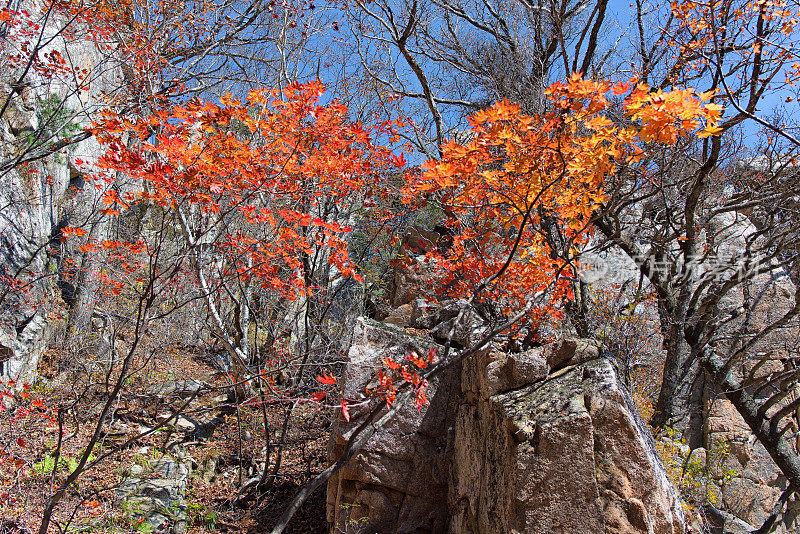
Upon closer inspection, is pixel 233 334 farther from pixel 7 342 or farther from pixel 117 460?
pixel 7 342

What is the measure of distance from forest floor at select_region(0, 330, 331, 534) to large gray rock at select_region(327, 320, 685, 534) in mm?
1217

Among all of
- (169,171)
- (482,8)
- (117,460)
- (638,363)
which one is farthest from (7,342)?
(482,8)

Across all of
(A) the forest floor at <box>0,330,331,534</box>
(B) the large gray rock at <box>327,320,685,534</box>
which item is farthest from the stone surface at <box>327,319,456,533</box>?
(A) the forest floor at <box>0,330,331,534</box>

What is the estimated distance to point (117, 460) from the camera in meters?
6.19

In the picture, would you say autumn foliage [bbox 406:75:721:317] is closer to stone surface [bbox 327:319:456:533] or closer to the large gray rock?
the large gray rock

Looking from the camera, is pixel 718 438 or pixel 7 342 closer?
pixel 7 342

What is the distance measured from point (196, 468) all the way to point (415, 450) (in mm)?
3465

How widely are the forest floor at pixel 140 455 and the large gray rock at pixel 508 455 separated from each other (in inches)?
47.9

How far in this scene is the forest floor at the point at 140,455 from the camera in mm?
4797

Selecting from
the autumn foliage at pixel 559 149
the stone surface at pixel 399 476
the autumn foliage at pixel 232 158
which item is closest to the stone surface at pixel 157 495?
the stone surface at pixel 399 476

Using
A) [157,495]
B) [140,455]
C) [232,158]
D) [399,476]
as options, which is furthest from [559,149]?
[140,455]

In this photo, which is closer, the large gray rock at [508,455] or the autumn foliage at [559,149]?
the autumn foliage at [559,149]

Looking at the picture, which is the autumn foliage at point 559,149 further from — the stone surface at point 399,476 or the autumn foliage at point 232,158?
the stone surface at point 399,476

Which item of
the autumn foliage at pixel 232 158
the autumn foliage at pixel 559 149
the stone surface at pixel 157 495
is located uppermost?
the autumn foliage at pixel 232 158
